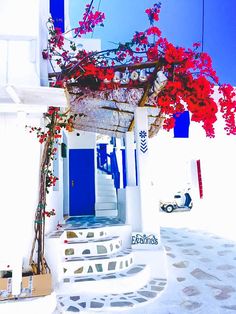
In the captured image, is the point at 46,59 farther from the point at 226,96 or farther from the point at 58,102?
the point at 226,96

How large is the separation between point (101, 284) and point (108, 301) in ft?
0.96

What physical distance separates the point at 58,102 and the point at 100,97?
1.38m

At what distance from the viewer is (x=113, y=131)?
7.60 meters

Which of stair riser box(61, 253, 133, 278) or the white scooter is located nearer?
stair riser box(61, 253, 133, 278)

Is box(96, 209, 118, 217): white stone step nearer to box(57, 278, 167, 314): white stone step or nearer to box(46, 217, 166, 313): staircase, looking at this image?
box(46, 217, 166, 313): staircase

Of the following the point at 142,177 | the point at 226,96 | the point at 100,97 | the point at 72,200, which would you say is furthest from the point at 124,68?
the point at 72,200

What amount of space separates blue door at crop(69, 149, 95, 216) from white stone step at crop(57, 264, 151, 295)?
4529mm

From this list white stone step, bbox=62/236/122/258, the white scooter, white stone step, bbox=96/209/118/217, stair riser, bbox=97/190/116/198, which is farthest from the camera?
the white scooter

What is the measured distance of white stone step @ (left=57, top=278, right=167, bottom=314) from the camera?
3.36m

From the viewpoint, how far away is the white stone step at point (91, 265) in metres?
4.07

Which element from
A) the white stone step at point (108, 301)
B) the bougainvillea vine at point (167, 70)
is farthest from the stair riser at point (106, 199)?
the bougainvillea vine at point (167, 70)

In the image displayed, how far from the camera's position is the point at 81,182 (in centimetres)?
862

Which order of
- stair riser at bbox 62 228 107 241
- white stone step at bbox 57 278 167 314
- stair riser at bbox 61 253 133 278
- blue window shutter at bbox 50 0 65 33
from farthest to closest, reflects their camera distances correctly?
blue window shutter at bbox 50 0 65 33 < stair riser at bbox 62 228 107 241 < stair riser at bbox 61 253 133 278 < white stone step at bbox 57 278 167 314

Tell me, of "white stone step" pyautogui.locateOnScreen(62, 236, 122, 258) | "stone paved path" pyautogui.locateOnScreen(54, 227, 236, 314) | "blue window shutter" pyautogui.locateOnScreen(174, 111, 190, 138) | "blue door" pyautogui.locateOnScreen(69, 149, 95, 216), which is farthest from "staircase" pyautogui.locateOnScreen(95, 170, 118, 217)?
"white stone step" pyautogui.locateOnScreen(62, 236, 122, 258)
